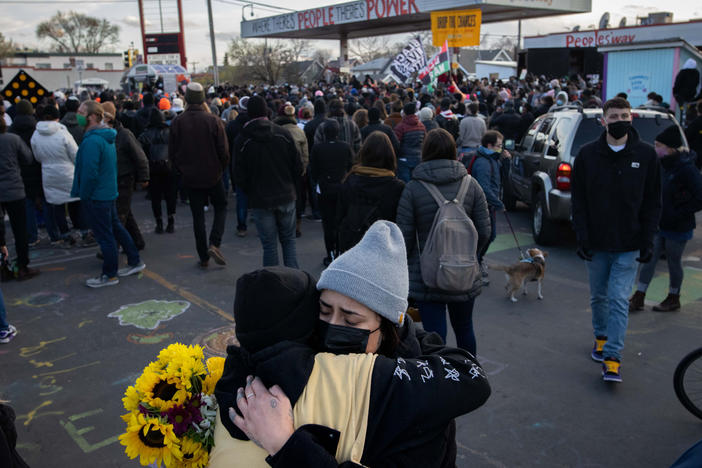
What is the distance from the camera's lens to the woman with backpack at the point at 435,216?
405cm

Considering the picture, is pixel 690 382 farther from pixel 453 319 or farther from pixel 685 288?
pixel 685 288

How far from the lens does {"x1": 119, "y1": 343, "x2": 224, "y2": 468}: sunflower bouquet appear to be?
1767mm

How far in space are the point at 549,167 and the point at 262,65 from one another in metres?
48.7

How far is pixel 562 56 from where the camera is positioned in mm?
34500

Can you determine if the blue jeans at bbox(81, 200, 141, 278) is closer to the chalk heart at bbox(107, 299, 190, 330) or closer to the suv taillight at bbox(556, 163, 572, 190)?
the chalk heart at bbox(107, 299, 190, 330)

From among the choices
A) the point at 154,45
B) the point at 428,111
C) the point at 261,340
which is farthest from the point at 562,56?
the point at 261,340

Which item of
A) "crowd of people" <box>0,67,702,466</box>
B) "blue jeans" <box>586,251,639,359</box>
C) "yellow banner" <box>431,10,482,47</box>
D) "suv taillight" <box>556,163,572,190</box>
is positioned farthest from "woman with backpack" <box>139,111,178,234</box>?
"yellow banner" <box>431,10,482,47</box>

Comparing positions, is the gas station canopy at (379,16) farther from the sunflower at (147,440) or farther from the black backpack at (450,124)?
the sunflower at (147,440)

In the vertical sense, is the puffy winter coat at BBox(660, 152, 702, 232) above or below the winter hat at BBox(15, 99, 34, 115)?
below

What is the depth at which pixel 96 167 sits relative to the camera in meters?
6.52

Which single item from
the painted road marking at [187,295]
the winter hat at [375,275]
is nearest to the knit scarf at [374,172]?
the painted road marking at [187,295]

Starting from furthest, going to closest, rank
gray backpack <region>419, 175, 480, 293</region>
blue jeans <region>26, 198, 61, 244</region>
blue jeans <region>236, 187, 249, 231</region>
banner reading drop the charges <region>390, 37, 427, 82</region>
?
banner reading drop the charges <region>390, 37, 427, 82</region>
blue jeans <region>236, 187, 249, 231</region>
blue jeans <region>26, 198, 61, 244</region>
gray backpack <region>419, 175, 480, 293</region>

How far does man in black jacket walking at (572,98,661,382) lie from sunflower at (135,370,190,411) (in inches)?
140

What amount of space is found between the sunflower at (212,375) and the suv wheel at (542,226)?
22.7ft
